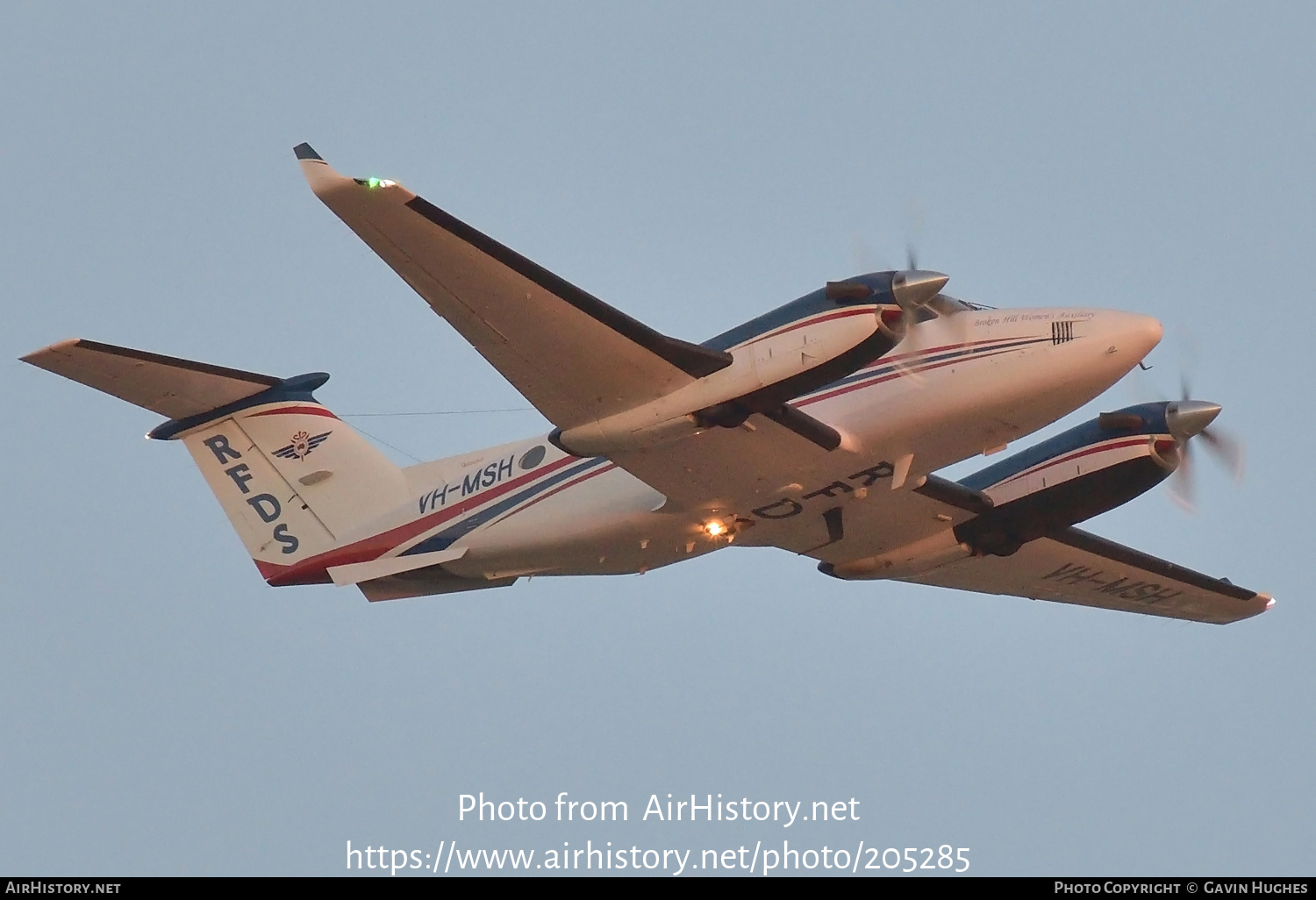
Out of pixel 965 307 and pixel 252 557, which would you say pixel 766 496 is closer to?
pixel 965 307

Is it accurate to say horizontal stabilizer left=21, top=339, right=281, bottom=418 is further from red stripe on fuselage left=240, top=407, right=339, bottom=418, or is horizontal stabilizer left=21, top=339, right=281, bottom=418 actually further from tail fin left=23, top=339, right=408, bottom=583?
red stripe on fuselage left=240, top=407, right=339, bottom=418

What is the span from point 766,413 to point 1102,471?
5.48 metres

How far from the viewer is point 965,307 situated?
19.2 meters

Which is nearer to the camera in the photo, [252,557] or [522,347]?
[522,347]

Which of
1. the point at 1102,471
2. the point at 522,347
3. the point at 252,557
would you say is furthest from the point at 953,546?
the point at 252,557

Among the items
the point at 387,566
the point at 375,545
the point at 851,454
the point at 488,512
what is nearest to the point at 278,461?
the point at 375,545

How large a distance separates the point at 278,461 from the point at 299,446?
37cm

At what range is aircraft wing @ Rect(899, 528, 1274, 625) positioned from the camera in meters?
23.6

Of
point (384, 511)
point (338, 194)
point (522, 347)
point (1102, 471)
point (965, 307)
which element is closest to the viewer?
point (338, 194)

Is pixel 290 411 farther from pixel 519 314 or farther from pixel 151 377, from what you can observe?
pixel 519 314

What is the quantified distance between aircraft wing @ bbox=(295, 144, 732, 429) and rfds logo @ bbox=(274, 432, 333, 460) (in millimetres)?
6255

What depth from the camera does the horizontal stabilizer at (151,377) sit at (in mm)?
20141

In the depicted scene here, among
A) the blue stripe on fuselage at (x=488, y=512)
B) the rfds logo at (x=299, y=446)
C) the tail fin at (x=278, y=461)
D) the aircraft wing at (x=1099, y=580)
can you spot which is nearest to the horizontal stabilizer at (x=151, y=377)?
the tail fin at (x=278, y=461)

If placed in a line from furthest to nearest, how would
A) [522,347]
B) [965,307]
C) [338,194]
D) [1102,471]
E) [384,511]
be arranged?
[384,511] < [1102,471] < [965,307] < [522,347] < [338,194]
